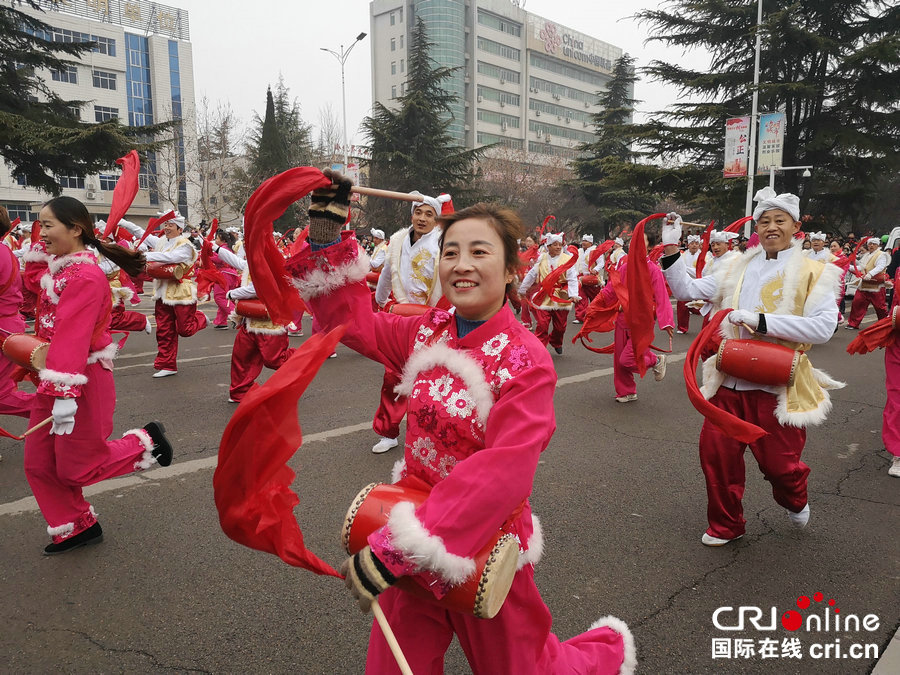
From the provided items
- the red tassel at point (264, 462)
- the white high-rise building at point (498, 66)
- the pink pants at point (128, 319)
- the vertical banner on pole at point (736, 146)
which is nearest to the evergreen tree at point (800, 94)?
the vertical banner on pole at point (736, 146)

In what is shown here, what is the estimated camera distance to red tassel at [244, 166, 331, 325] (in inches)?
78.8

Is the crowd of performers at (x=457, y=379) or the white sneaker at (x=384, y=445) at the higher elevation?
the crowd of performers at (x=457, y=379)

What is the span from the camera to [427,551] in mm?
1609

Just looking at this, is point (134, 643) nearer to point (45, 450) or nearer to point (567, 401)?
point (45, 450)

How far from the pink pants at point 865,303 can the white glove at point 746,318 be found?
41.9 feet

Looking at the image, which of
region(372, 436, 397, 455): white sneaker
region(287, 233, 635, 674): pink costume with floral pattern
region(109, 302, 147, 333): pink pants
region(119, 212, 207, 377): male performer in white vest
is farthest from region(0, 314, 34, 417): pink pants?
region(287, 233, 635, 674): pink costume with floral pattern

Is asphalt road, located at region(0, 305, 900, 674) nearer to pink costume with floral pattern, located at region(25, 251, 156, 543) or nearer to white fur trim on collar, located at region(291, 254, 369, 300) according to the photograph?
pink costume with floral pattern, located at region(25, 251, 156, 543)

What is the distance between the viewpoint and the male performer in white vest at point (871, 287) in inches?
528

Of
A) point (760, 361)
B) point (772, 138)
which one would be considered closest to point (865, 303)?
point (772, 138)

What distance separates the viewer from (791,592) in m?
3.37

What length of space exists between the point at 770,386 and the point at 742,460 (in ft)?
1.51

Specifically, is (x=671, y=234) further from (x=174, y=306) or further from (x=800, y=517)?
(x=174, y=306)

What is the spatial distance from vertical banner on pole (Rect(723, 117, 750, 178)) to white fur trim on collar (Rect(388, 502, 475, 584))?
70.2 ft

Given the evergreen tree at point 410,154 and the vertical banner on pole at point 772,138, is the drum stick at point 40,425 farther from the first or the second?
the evergreen tree at point 410,154
